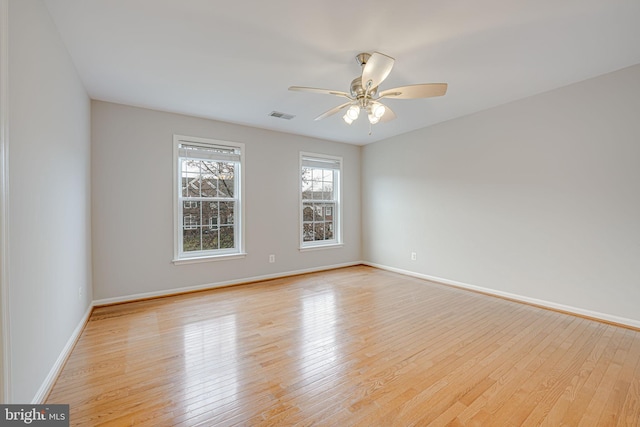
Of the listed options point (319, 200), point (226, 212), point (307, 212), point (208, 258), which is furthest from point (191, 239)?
point (319, 200)

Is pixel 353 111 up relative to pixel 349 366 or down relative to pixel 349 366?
up

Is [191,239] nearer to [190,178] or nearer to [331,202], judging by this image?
[190,178]

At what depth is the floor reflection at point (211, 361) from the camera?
68.7 inches

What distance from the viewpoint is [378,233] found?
5414 millimetres

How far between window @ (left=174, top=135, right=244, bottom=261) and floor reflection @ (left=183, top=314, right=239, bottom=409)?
1.45 meters

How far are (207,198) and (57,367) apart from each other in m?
2.50

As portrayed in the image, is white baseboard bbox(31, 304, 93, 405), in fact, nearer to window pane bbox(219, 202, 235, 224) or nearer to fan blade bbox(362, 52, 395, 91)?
window pane bbox(219, 202, 235, 224)

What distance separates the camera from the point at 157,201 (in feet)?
12.0

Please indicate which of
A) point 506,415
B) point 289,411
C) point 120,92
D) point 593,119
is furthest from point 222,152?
point 593,119

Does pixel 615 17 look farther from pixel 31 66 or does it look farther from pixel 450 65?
pixel 31 66

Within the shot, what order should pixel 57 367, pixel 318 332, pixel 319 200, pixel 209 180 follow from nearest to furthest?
pixel 57 367 < pixel 318 332 < pixel 209 180 < pixel 319 200

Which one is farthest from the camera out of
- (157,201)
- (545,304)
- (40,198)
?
(157,201)

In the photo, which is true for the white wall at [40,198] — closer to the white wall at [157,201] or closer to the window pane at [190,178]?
the white wall at [157,201]

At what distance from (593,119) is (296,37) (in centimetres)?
317
